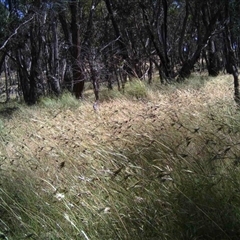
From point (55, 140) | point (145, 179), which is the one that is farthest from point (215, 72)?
point (145, 179)

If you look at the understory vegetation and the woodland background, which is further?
the woodland background

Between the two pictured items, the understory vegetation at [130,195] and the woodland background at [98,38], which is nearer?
the understory vegetation at [130,195]

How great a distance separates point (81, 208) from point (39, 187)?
663 mm

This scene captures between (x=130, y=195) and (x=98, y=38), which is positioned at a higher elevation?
(x=98, y=38)

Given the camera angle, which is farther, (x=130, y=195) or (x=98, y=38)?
(x=98, y=38)

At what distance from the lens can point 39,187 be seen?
2816mm

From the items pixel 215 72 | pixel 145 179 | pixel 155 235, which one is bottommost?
pixel 215 72

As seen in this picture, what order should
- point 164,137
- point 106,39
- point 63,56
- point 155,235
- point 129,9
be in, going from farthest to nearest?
point 106,39, point 63,56, point 129,9, point 164,137, point 155,235

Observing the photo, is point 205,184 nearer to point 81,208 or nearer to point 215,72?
point 81,208

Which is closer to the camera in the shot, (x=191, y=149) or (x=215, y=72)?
(x=191, y=149)

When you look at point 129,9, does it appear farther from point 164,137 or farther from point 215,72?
point 164,137

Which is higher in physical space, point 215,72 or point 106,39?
point 106,39

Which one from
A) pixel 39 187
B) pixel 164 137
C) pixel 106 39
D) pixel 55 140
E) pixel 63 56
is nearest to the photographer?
pixel 39 187

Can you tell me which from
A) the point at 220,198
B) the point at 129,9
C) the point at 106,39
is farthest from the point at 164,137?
the point at 106,39
